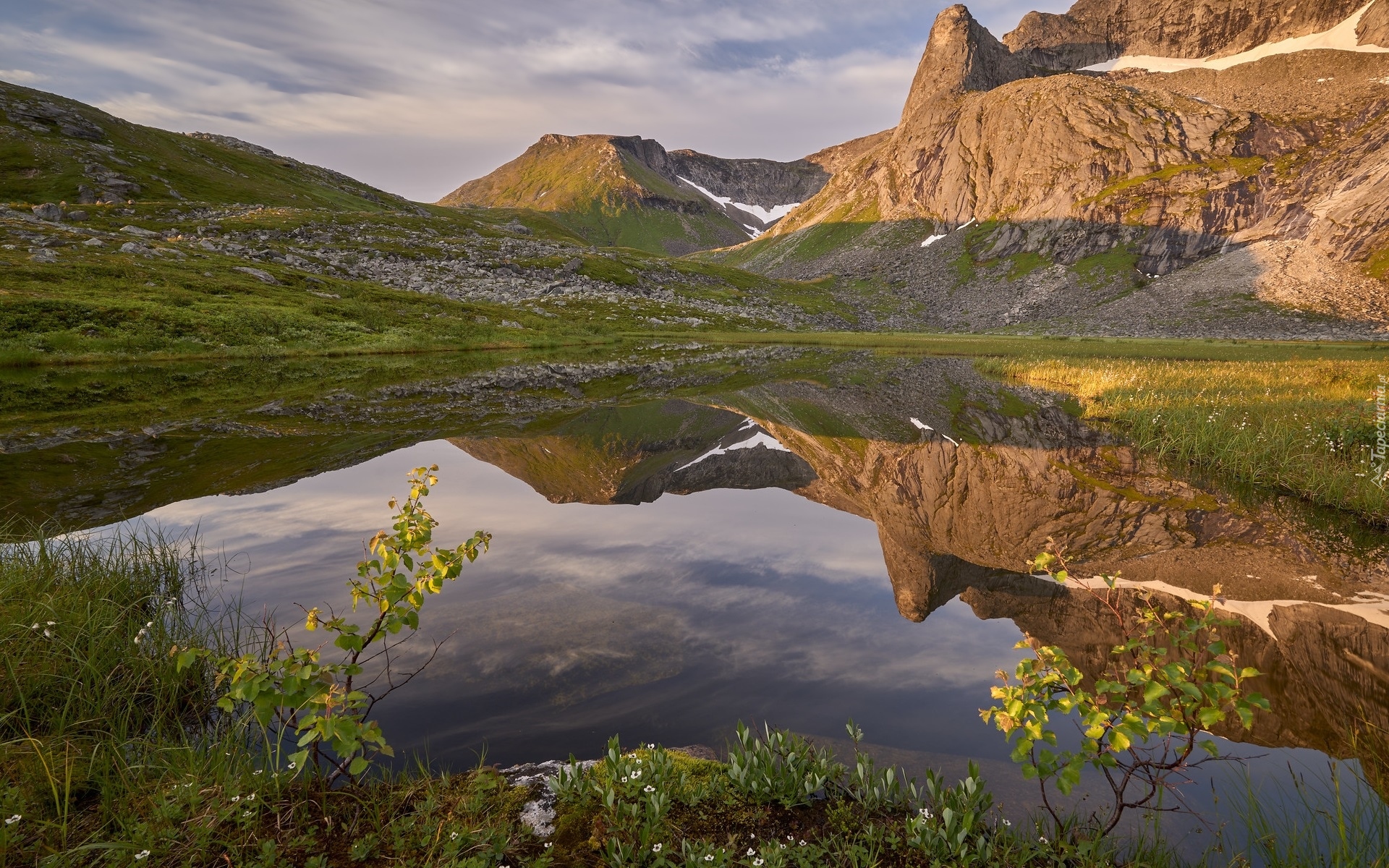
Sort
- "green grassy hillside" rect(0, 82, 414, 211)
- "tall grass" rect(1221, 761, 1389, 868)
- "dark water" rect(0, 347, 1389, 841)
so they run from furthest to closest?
"green grassy hillside" rect(0, 82, 414, 211)
"dark water" rect(0, 347, 1389, 841)
"tall grass" rect(1221, 761, 1389, 868)

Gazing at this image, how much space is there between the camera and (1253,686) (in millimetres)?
7188

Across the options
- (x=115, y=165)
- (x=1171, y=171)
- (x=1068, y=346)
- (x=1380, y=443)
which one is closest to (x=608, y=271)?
(x=1068, y=346)

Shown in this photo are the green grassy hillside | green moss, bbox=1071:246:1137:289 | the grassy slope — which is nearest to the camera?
the grassy slope

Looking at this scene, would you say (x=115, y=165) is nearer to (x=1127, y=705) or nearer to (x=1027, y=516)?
(x=1027, y=516)

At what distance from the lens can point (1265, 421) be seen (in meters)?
20.3

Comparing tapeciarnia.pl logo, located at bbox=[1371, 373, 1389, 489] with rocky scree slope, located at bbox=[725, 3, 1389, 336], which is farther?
rocky scree slope, located at bbox=[725, 3, 1389, 336]

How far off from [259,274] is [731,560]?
269 ft

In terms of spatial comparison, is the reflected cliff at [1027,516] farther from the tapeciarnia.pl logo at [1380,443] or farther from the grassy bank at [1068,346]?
the grassy bank at [1068,346]

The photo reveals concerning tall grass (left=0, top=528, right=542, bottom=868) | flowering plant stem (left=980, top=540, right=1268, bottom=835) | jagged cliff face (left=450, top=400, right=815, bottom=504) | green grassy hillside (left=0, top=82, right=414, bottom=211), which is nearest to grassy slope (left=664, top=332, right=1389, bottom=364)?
jagged cliff face (left=450, top=400, right=815, bottom=504)

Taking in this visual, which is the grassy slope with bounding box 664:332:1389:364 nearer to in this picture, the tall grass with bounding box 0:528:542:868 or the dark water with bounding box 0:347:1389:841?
the dark water with bounding box 0:347:1389:841

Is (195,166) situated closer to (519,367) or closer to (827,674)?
(519,367)

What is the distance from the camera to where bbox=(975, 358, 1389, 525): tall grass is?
1588 centimetres

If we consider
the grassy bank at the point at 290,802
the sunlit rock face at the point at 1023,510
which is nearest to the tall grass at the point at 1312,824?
the grassy bank at the point at 290,802

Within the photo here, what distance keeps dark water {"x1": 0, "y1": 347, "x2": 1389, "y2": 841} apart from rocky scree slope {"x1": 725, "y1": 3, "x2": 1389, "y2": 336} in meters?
117
